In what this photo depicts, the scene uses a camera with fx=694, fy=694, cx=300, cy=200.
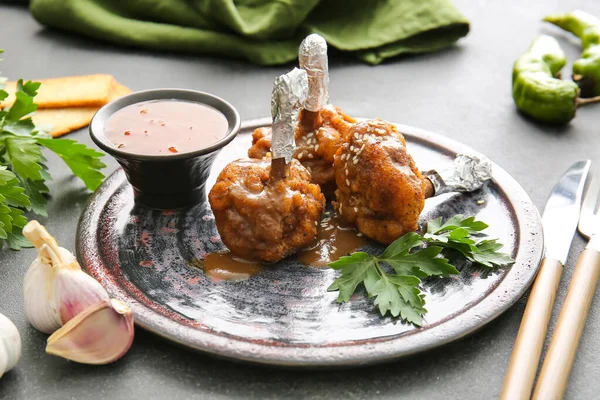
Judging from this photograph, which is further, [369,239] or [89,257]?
[369,239]

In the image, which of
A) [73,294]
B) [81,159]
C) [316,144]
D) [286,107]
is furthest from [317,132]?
[73,294]

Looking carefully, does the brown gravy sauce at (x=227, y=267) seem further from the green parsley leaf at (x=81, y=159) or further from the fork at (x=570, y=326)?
the fork at (x=570, y=326)

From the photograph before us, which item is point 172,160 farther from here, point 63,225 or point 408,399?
point 408,399

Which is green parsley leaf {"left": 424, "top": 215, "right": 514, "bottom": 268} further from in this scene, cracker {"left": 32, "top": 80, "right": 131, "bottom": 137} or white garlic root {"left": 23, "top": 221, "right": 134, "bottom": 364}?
cracker {"left": 32, "top": 80, "right": 131, "bottom": 137}

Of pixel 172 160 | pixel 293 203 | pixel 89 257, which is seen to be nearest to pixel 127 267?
pixel 89 257

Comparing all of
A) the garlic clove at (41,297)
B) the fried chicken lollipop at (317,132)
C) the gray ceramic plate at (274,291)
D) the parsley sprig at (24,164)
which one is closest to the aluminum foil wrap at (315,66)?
the fried chicken lollipop at (317,132)

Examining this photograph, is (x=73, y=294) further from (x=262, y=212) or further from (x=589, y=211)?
(x=589, y=211)
